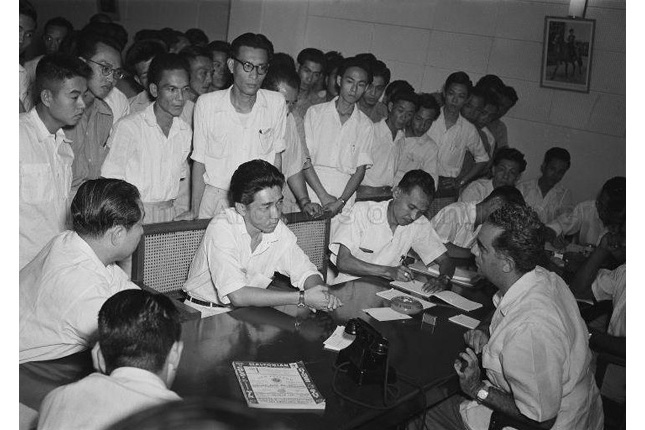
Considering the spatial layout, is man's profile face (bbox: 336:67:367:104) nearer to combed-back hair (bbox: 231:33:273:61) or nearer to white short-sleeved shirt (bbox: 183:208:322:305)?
combed-back hair (bbox: 231:33:273:61)

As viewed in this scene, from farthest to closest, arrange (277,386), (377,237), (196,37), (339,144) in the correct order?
(196,37)
(339,144)
(377,237)
(277,386)

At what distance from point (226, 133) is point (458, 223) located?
5.21ft

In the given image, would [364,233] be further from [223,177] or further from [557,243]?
[557,243]

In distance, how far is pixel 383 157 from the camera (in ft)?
15.2

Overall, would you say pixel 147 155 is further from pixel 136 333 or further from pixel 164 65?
pixel 136 333

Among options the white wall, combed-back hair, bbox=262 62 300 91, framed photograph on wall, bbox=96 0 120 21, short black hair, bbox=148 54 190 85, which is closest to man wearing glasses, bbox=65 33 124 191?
short black hair, bbox=148 54 190 85

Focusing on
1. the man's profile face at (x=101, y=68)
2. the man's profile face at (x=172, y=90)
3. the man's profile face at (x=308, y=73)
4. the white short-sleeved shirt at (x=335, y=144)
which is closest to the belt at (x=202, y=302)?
the man's profile face at (x=172, y=90)

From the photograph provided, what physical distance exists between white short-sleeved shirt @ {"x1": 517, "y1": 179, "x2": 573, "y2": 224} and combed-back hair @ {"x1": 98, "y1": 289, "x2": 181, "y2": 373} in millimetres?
4066

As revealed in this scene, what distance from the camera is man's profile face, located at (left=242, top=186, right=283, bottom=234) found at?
2.62 meters

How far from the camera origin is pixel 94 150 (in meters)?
3.29

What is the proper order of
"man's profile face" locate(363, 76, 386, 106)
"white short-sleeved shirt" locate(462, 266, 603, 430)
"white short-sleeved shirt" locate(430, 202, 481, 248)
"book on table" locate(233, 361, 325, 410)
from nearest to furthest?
"book on table" locate(233, 361, 325, 410), "white short-sleeved shirt" locate(462, 266, 603, 430), "white short-sleeved shirt" locate(430, 202, 481, 248), "man's profile face" locate(363, 76, 386, 106)

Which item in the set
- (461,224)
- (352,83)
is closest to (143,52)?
(352,83)

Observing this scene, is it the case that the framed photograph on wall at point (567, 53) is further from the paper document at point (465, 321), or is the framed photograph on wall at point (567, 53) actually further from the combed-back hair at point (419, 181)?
the paper document at point (465, 321)
